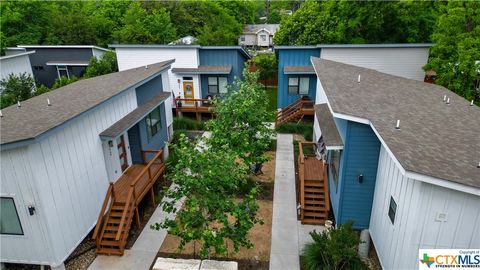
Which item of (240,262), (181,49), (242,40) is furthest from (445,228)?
(242,40)

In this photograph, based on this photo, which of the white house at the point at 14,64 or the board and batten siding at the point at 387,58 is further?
the white house at the point at 14,64

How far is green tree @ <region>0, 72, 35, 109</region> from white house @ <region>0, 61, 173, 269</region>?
31.4 ft

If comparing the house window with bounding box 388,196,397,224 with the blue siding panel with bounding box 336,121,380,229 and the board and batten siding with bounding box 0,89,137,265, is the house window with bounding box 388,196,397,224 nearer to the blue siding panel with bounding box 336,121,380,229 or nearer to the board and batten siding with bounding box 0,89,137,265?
the blue siding panel with bounding box 336,121,380,229

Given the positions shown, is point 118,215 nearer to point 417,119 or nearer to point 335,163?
point 335,163

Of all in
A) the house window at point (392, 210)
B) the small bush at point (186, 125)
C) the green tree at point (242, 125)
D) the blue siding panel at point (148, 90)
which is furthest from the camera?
the small bush at point (186, 125)

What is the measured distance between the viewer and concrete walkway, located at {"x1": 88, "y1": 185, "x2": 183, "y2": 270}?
10680 mm

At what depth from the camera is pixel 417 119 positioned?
1059 cm

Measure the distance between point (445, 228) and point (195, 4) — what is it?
161 feet

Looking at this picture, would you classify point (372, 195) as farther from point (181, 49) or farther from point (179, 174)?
point (181, 49)

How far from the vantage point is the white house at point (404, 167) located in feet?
24.7

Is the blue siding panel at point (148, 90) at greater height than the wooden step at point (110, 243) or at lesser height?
greater

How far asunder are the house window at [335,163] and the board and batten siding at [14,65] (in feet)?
78.2

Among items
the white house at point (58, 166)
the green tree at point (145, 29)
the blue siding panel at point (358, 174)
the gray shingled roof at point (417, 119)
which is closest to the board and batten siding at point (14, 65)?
the green tree at point (145, 29)

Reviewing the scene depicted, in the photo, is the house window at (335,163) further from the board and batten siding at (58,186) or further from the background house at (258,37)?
the background house at (258,37)
